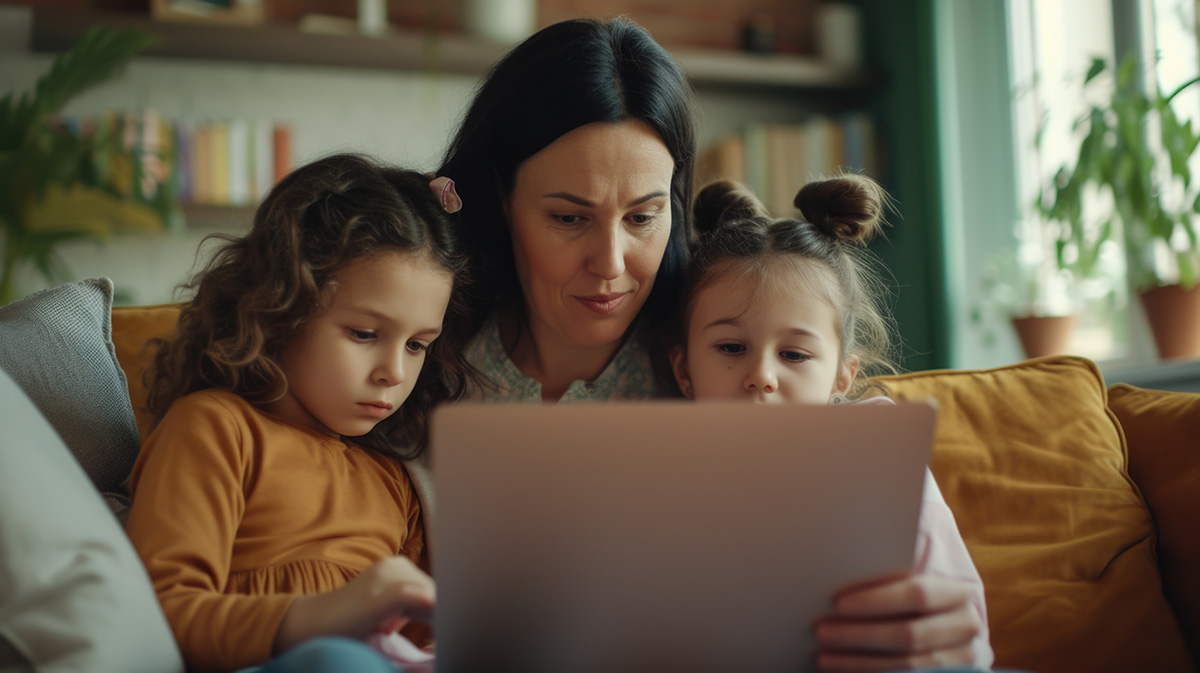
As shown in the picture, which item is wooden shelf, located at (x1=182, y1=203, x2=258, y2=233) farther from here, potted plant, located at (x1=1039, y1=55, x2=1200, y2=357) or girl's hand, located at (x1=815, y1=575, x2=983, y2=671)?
girl's hand, located at (x1=815, y1=575, x2=983, y2=671)

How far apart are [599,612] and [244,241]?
707 mm

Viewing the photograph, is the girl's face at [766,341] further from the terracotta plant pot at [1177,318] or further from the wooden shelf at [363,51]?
the wooden shelf at [363,51]

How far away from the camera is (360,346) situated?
109cm

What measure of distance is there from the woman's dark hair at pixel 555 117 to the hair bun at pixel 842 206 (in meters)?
0.19

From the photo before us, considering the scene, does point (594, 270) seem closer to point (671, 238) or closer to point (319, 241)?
point (671, 238)

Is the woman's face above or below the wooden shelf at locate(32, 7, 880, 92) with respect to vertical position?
below

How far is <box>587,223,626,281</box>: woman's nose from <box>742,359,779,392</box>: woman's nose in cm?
22

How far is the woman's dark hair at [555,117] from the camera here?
129 centimetres

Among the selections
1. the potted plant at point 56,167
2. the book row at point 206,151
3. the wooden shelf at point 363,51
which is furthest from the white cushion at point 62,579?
the wooden shelf at point 363,51

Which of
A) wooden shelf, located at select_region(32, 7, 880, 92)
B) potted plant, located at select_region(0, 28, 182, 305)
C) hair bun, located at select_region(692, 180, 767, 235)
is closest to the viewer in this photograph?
hair bun, located at select_region(692, 180, 767, 235)

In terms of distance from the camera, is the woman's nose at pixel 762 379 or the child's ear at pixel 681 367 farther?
the child's ear at pixel 681 367

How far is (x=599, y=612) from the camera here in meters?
0.73

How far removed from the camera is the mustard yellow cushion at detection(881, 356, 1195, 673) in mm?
1222

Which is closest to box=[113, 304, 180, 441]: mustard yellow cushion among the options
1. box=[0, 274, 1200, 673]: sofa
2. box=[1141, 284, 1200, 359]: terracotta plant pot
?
box=[0, 274, 1200, 673]: sofa
